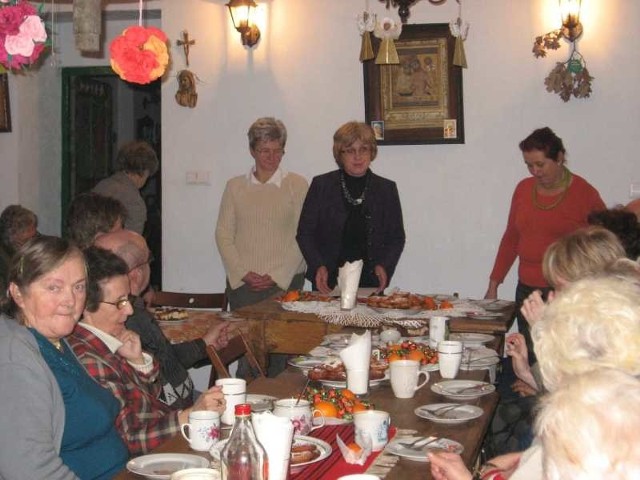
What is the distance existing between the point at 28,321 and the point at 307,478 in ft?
2.83

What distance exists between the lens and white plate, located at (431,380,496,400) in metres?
2.80

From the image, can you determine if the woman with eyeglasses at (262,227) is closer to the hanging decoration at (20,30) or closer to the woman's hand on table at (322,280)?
the woman's hand on table at (322,280)

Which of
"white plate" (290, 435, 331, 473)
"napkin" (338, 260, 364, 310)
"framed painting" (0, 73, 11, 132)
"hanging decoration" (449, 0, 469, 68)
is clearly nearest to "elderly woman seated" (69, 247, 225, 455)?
"white plate" (290, 435, 331, 473)

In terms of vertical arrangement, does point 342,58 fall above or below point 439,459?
above

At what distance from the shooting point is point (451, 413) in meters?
2.63

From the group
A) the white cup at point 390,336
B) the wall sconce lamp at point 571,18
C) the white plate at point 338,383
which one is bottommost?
the white plate at point 338,383

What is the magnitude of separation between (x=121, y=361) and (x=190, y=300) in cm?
221

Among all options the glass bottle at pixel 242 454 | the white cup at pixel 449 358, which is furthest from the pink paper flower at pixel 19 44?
the glass bottle at pixel 242 454

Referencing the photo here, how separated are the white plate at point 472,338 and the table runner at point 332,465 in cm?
125

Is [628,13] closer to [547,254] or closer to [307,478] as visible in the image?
[547,254]

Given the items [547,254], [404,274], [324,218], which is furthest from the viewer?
[404,274]

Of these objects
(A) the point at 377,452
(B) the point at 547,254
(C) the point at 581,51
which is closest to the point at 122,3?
(C) the point at 581,51

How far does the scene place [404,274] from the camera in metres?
6.17

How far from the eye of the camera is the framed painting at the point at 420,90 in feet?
19.5
